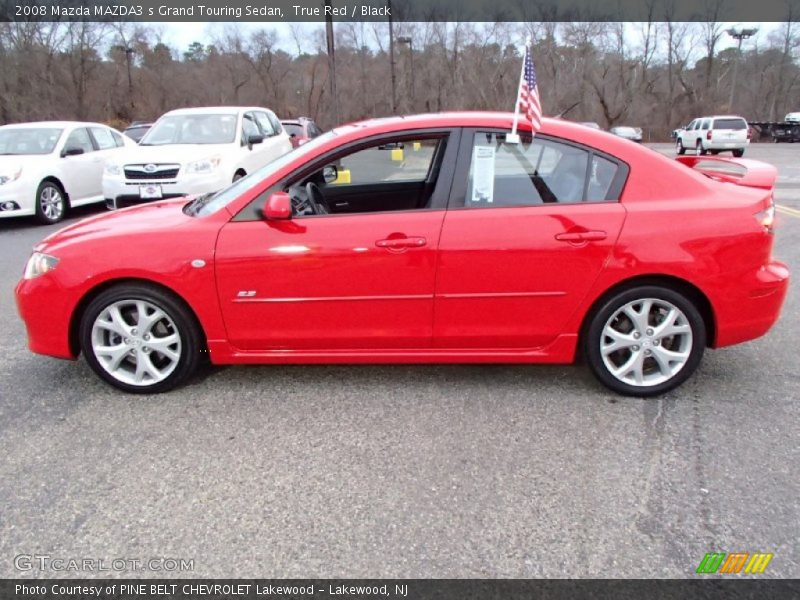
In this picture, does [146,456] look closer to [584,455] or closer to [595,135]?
[584,455]

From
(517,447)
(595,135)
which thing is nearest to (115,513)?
(517,447)

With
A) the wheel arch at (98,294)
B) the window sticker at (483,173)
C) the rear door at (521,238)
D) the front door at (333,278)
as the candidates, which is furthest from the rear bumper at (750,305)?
the wheel arch at (98,294)

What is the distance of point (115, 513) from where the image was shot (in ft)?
8.02

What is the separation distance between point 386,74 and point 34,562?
57250 mm

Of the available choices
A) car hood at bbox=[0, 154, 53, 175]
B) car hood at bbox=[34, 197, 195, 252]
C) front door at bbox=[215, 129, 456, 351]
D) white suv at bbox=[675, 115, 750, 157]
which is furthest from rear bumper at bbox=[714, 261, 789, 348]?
white suv at bbox=[675, 115, 750, 157]

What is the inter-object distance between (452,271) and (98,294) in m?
2.01

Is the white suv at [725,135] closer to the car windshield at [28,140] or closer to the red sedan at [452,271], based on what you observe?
the car windshield at [28,140]

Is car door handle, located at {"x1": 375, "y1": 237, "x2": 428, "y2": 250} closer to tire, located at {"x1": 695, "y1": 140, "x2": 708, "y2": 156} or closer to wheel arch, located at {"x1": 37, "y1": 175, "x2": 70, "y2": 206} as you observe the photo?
wheel arch, located at {"x1": 37, "y1": 175, "x2": 70, "y2": 206}

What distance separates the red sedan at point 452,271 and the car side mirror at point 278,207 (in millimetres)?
11

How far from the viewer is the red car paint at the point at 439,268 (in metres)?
3.19

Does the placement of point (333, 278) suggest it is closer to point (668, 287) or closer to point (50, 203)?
point (668, 287)

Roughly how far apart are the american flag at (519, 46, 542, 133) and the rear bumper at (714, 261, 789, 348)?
1.41m

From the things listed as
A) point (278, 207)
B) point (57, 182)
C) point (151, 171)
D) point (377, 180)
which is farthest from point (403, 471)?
point (57, 182)

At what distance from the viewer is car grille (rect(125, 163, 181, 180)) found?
853cm
